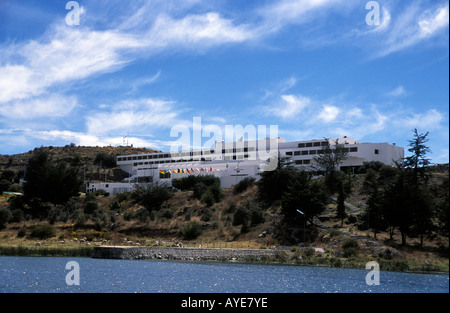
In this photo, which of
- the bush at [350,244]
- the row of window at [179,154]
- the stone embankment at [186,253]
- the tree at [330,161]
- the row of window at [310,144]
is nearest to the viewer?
the stone embankment at [186,253]

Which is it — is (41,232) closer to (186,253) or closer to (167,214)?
(167,214)

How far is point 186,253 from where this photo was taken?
148 feet

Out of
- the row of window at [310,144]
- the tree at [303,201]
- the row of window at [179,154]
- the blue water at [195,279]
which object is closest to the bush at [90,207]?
the tree at [303,201]

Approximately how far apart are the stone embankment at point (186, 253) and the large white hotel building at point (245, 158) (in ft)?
75.1

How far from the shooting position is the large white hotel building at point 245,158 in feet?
248

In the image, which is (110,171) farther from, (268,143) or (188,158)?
(268,143)

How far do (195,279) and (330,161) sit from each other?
42.0 meters

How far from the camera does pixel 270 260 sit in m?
43.2

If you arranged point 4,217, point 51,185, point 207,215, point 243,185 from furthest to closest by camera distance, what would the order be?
1. point 243,185
2. point 51,185
3. point 207,215
4. point 4,217

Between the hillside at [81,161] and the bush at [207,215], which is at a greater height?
the hillside at [81,161]

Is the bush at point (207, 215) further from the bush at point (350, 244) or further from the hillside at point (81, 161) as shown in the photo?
the hillside at point (81, 161)

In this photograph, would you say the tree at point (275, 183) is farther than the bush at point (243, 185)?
No

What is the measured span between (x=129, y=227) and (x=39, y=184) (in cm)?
1522

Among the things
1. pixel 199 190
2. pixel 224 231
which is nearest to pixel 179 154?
pixel 199 190
